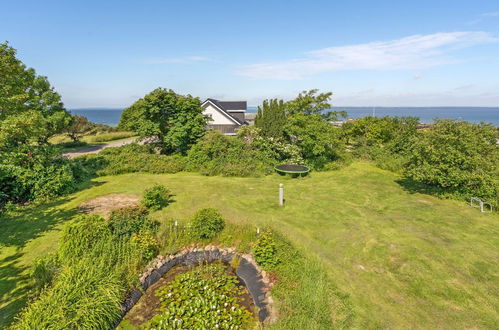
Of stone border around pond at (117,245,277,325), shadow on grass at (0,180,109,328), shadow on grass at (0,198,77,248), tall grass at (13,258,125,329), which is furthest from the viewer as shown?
shadow on grass at (0,198,77,248)

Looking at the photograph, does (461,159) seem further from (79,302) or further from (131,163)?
(131,163)

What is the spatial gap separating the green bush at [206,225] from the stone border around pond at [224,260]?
21.5 inches

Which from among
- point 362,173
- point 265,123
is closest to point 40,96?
point 265,123

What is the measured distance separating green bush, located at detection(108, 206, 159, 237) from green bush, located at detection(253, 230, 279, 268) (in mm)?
4428

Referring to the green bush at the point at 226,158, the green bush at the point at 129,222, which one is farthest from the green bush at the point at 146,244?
the green bush at the point at 226,158

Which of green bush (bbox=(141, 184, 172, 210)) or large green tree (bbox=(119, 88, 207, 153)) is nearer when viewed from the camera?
green bush (bbox=(141, 184, 172, 210))

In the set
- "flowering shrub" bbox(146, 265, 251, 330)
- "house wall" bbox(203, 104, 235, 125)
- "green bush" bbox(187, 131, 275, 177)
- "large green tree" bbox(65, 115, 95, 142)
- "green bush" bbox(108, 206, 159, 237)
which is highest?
"house wall" bbox(203, 104, 235, 125)

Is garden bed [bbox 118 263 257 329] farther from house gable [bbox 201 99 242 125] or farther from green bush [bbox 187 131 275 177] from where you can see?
house gable [bbox 201 99 242 125]

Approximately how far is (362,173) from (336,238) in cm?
1230

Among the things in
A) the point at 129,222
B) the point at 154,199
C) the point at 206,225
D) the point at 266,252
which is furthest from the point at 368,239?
the point at 154,199

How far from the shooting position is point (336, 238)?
371 inches

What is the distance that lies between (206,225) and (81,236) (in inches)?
166

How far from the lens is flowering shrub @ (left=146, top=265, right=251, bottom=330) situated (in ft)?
18.5

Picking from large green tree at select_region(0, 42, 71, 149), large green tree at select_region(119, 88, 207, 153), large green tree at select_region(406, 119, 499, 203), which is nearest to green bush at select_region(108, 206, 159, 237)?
large green tree at select_region(0, 42, 71, 149)
